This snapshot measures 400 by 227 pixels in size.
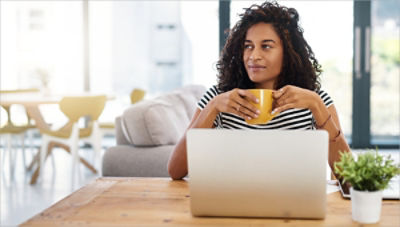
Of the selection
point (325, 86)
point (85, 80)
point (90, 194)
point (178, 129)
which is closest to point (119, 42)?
point (85, 80)

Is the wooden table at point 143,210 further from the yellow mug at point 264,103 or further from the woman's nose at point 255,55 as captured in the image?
the woman's nose at point 255,55

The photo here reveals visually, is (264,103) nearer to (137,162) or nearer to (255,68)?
(255,68)

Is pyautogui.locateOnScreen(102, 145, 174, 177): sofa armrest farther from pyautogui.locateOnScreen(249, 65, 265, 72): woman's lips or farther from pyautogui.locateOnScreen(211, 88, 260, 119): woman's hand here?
pyautogui.locateOnScreen(211, 88, 260, 119): woman's hand

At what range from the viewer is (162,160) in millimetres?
2402

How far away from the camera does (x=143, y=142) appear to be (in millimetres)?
2518

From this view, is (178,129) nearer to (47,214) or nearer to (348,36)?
(47,214)

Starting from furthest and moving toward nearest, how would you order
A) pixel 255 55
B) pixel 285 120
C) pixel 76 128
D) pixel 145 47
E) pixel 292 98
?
pixel 145 47 → pixel 76 128 → pixel 285 120 → pixel 255 55 → pixel 292 98

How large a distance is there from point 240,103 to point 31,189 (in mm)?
3503

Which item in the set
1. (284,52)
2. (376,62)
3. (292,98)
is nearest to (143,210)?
(292,98)

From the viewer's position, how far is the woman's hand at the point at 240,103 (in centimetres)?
112

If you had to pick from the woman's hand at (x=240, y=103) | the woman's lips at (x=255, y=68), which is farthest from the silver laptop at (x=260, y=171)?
the woman's lips at (x=255, y=68)

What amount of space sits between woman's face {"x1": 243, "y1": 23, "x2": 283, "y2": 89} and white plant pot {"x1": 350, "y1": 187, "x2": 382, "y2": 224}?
0.72 metres

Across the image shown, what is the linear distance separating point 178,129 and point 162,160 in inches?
15.5

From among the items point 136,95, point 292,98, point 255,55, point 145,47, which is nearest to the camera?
point 292,98
